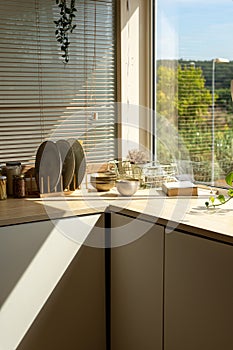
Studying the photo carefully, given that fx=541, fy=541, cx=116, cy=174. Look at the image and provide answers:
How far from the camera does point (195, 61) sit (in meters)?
2.84

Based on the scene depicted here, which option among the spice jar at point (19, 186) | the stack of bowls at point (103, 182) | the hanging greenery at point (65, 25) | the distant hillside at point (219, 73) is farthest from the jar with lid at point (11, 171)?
the distant hillside at point (219, 73)

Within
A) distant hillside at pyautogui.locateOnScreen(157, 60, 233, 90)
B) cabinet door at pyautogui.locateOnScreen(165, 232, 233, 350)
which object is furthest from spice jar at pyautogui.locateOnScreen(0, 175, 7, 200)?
distant hillside at pyautogui.locateOnScreen(157, 60, 233, 90)

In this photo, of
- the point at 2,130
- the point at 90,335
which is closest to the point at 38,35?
the point at 2,130

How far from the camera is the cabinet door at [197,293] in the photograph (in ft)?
6.44

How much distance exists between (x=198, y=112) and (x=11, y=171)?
3.38ft

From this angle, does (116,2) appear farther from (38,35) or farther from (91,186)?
(91,186)

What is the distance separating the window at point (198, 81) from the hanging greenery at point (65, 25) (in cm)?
52

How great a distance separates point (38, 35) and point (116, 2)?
1.79 feet

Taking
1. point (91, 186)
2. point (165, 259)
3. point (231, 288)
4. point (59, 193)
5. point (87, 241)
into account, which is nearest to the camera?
point (231, 288)

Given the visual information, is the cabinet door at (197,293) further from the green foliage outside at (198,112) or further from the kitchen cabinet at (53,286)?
the green foliage outside at (198,112)

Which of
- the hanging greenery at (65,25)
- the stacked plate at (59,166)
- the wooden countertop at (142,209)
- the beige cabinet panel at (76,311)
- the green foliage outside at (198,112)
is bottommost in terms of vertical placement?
the beige cabinet panel at (76,311)

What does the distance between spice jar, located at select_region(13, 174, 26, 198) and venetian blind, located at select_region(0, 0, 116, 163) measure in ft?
0.55

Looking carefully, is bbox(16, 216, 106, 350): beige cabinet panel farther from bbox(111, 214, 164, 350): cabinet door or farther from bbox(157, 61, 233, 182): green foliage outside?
bbox(157, 61, 233, 182): green foliage outside

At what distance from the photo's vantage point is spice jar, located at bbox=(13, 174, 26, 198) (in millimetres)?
2752
